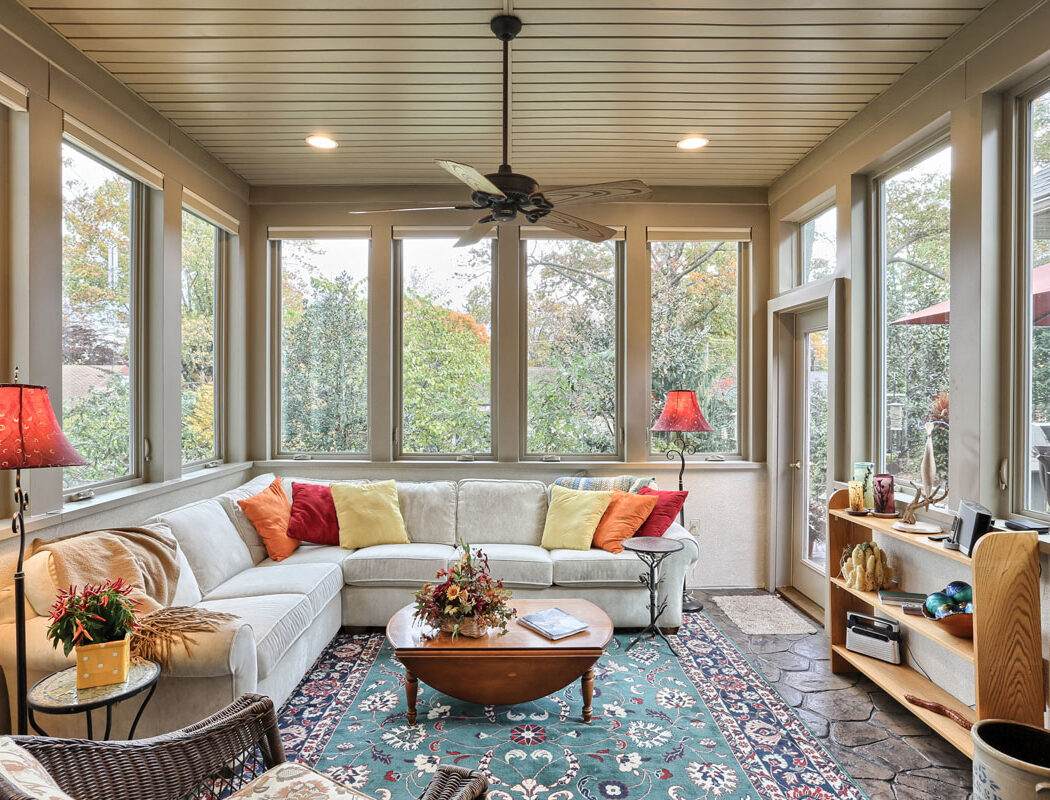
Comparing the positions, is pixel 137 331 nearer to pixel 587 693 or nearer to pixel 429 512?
pixel 429 512

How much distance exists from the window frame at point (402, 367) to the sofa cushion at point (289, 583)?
4.61 feet

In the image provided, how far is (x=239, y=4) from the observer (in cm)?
255

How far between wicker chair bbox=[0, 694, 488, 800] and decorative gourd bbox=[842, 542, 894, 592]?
2.38m

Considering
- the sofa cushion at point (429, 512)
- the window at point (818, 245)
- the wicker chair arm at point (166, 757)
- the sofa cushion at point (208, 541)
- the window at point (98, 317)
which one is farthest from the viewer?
the sofa cushion at point (429, 512)

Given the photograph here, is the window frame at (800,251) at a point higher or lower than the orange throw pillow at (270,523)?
higher

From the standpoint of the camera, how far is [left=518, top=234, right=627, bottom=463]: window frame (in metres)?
4.91

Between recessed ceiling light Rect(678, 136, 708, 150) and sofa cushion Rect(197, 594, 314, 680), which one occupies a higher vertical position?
recessed ceiling light Rect(678, 136, 708, 150)

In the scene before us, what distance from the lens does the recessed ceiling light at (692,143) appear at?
3932mm

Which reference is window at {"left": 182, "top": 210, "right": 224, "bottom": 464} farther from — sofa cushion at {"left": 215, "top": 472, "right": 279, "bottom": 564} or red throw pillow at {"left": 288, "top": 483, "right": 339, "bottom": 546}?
red throw pillow at {"left": 288, "top": 483, "right": 339, "bottom": 546}

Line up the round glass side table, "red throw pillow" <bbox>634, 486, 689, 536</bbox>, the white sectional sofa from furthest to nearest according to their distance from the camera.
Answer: "red throw pillow" <bbox>634, 486, 689, 536</bbox>, the white sectional sofa, the round glass side table

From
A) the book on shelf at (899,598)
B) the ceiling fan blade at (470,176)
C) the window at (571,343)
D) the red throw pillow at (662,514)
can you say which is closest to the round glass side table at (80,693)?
the ceiling fan blade at (470,176)

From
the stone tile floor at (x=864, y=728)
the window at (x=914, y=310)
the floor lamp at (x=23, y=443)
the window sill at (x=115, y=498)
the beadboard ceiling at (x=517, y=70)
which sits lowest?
the stone tile floor at (x=864, y=728)

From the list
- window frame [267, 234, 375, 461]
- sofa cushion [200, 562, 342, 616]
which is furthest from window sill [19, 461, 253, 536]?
sofa cushion [200, 562, 342, 616]

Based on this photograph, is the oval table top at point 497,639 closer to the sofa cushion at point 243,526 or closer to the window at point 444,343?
the sofa cushion at point 243,526
